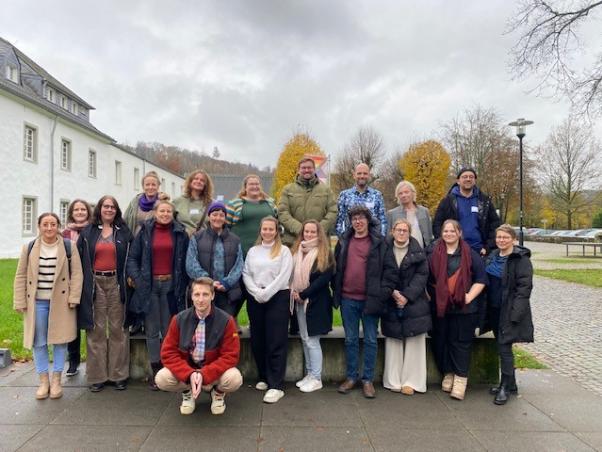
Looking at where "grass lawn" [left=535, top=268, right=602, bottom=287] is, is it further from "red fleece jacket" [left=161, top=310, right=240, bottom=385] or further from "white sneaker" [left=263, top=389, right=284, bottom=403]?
"red fleece jacket" [left=161, top=310, right=240, bottom=385]

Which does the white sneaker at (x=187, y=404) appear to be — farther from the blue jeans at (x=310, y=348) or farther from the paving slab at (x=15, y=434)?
the blue jeans at (x=310, y=348)

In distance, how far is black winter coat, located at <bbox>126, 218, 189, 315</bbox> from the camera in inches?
182

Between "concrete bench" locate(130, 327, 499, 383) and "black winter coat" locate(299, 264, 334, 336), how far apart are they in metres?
0.42

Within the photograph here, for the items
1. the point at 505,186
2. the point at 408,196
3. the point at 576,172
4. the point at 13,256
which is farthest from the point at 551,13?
the point at 576,172

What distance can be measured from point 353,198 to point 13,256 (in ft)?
72.0

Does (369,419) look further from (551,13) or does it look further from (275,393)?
(551,13)

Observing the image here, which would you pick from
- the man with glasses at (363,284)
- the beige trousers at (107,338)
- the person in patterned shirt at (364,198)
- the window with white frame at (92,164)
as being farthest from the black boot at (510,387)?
the window with white frame at (92,164)

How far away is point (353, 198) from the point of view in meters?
5.77

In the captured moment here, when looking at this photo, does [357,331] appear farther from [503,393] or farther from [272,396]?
[503,393]

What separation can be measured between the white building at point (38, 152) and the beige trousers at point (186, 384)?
21.4 meters

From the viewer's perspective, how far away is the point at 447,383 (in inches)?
192

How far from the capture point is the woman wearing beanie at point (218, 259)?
4633 millimetres

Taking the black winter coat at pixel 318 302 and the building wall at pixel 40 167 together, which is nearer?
the black winter coat at pixel 318 302

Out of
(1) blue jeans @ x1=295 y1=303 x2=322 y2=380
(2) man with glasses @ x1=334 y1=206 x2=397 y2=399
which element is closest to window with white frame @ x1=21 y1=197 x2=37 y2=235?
(1) blue jeans @ x1=295 y1=303 x2=322 y2=380
